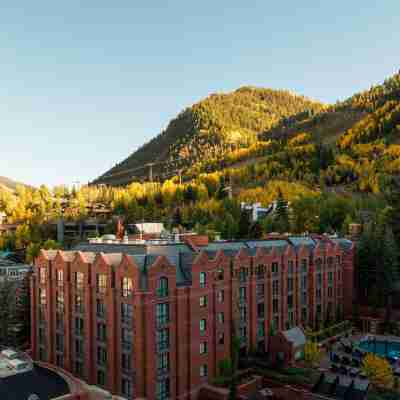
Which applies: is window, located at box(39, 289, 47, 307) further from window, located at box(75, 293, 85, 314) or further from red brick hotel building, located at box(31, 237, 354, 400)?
window, located at box(75, 293, 85, 314)

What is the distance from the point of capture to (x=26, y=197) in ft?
545

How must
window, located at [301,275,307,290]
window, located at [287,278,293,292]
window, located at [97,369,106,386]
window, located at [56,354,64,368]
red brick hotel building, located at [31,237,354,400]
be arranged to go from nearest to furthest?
1. red brick hotel building, located at [31,237,354,400]
2. window, located at [97,369,106,386]
3. window, located at [56,354,64,368]
4. window, located at [287,278,293,292]
5. window, located at [301,275,307,290]

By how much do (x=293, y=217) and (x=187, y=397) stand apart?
77376 millimetres

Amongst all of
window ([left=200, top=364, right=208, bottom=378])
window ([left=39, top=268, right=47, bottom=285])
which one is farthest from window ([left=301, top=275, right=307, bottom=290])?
window ([left=39, top=268, right=47, bottom=285])

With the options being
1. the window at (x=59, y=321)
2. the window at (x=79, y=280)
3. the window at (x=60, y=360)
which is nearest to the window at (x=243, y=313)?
the window at (x=79, y=280)

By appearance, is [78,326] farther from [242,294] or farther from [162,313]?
[242,294]

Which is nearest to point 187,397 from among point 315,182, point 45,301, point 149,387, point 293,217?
point 149,387

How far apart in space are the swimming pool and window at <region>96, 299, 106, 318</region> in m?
33.7

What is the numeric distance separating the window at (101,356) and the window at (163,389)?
19.4 feet

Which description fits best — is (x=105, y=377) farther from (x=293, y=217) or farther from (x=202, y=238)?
(x=293, y=217)

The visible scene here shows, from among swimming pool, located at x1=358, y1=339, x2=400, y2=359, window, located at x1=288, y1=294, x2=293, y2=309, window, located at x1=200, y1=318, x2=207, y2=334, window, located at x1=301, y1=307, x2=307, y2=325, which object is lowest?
swimming pool, located at x1=358, y1=339, x2=400, y2=359

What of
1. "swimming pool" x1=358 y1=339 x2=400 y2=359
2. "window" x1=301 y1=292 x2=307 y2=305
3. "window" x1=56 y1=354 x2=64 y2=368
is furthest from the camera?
"window" x1=301 y1=292 x2=307 y2=305

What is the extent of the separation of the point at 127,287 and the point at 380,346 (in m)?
36.6

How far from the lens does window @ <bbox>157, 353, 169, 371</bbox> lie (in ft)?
115
